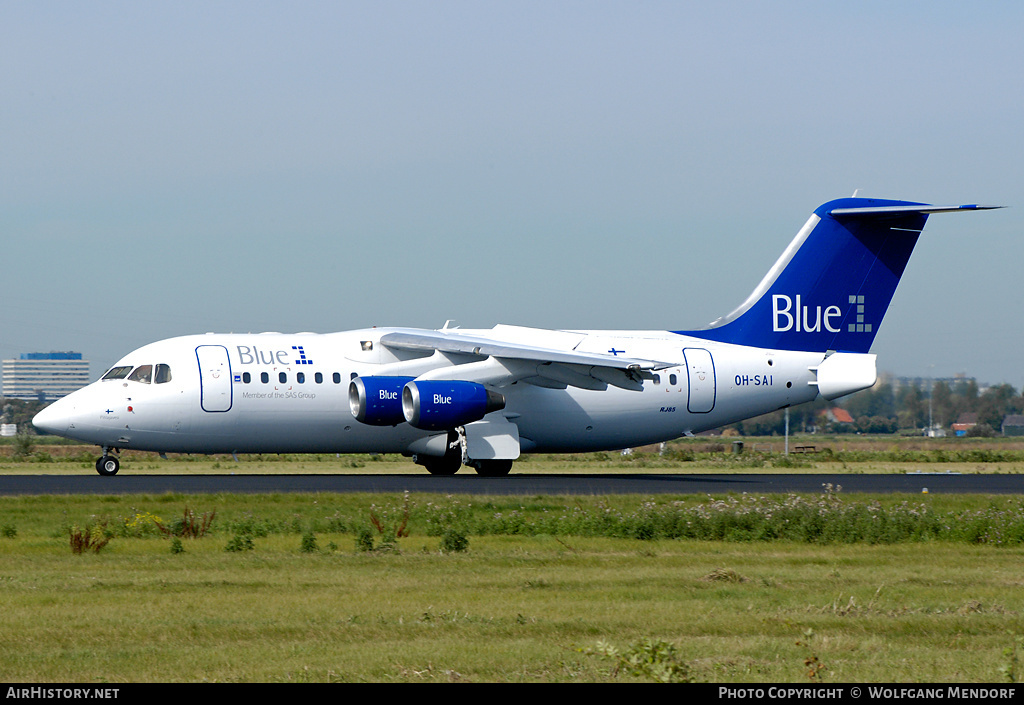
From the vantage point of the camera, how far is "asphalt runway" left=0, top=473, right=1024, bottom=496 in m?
24.2

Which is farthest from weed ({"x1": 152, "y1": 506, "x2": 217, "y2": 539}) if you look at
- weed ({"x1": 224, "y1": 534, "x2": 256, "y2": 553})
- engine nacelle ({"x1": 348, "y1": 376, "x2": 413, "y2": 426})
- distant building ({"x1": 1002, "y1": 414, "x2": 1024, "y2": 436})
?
distant building ({"x1": 1002, "y1": 414, "x2": 1024, "y2": 436})

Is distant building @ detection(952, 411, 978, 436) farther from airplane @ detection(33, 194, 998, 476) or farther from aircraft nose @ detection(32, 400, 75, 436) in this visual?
aircraft nose @ detection(32, 400, 75, 436)

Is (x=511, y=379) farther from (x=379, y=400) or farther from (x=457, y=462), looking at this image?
(x=379, y=400)

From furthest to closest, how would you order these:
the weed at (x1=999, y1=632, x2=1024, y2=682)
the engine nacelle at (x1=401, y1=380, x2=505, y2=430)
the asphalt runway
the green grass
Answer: the engine nacelle at (x1=401, y1=380, x2=505, y2=430) < the asphalt runway < the green grass < the weed at (x1=999, y1=632, x2=1024, y2=682)

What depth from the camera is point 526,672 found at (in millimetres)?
8141

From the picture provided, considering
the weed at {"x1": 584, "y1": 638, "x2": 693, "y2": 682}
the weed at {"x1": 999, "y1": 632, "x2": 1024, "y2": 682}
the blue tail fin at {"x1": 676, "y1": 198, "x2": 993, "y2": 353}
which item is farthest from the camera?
the blue tail fin at {"x1": 676, "y1": 198, "x2": 993, "y2": 353}

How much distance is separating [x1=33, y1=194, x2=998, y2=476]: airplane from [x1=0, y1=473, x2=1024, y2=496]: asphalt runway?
101 cm

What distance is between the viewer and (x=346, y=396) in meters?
29.7

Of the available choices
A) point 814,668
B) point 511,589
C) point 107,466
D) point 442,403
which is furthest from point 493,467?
point 814,668

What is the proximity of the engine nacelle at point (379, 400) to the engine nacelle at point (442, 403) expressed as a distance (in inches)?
7.5

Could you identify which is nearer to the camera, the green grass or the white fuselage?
the green grass

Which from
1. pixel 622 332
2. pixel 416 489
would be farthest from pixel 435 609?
pixel 622 332

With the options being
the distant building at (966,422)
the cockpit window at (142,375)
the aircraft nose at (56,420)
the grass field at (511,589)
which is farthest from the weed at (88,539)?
the distant building at (966,422)

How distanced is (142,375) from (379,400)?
5.62 m
